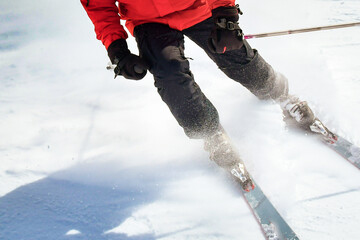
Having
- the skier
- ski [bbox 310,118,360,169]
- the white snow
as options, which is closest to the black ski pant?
the skier

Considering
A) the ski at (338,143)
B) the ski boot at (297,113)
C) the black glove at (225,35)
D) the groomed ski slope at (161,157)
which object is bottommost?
the groomed ski slope at (161,157)

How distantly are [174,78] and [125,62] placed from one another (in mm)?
301

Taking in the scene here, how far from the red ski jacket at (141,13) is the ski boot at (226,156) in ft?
2.55

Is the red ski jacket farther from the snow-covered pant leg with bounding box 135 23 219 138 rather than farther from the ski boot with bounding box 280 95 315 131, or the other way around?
the ski boot with bounding box 280 95 315 131

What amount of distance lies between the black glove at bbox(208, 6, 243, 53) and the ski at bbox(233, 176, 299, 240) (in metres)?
0.94

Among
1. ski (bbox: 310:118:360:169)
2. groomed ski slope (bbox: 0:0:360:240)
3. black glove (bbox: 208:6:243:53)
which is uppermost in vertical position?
black glove (bbox: 208:6:243:53)

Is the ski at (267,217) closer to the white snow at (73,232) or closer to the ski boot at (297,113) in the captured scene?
the ski boot at (297,113)

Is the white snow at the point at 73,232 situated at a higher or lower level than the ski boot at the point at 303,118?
Result: lower

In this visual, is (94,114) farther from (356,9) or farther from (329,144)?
(356,9)

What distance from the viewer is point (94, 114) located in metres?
2.47

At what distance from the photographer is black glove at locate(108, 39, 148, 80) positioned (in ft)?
4.42

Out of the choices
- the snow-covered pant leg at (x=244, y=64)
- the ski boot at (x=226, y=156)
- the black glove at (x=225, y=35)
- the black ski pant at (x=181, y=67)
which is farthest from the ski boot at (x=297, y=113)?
the black glove at (x=225, y=35)

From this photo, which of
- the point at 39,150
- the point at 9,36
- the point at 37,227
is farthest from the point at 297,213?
the point at 9,36

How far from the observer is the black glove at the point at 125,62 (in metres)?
1.35
